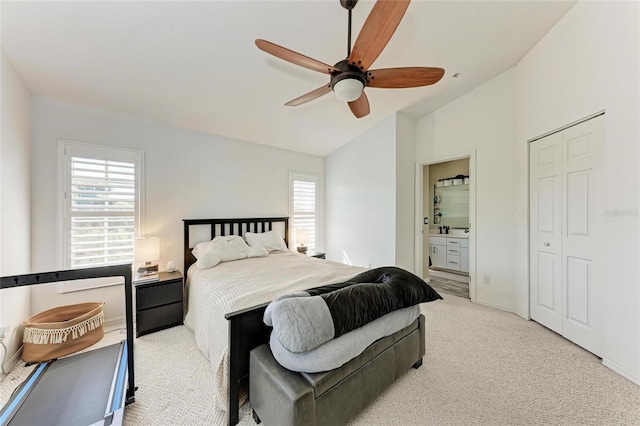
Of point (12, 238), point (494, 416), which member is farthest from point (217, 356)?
point (12, 238)

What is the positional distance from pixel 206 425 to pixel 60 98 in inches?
133

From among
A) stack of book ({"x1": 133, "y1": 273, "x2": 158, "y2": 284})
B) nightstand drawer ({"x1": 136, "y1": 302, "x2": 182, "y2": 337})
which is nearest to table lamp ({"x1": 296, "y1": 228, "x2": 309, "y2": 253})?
nightstand drawer ({"x1": 136, "y1": 302, "x2": 182, "y2": 337})

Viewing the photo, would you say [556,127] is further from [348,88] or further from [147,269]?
[147,269]

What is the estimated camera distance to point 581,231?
7.86ft

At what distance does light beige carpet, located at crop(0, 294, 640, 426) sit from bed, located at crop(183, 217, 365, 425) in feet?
0.77

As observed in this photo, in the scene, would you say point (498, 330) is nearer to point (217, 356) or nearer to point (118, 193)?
point (217, 356)

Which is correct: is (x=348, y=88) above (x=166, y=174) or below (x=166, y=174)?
above

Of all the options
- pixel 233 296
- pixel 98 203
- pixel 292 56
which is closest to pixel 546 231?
pixel 292 56

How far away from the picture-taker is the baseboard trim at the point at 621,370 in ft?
6.05

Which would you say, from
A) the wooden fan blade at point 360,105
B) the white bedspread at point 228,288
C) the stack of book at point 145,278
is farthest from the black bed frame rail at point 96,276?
the wooden fan blade at point 360,105

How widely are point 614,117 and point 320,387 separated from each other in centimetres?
319

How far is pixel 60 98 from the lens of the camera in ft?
8.11

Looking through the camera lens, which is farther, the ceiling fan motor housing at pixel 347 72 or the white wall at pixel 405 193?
the white wall at pixel 405 193

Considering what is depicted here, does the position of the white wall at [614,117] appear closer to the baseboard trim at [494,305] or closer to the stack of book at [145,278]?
the baseboard trim at [494,305]
